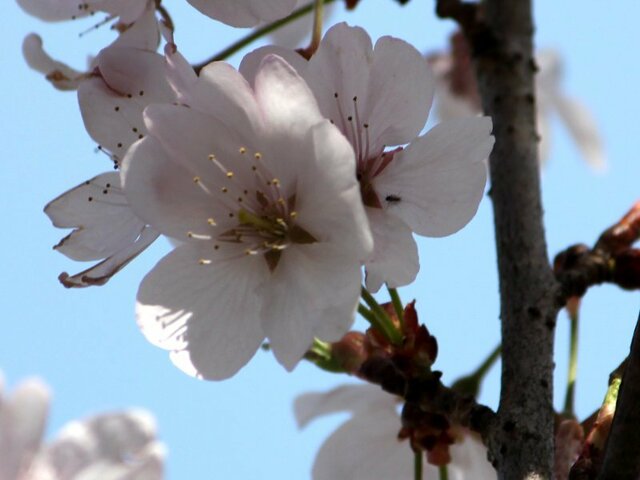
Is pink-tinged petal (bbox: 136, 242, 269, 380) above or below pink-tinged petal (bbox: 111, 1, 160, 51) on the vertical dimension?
below

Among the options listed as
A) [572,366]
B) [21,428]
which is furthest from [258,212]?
[572,366]

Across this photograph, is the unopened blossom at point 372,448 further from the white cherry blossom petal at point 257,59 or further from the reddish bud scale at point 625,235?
the white cherry blossom petal at point 257,59

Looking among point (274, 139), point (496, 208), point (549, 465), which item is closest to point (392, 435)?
point (496, 208)

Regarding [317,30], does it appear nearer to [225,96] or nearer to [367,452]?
[225,96]

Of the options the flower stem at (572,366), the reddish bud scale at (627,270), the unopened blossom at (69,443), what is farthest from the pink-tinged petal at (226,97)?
the reddish bud scale at (627,270)

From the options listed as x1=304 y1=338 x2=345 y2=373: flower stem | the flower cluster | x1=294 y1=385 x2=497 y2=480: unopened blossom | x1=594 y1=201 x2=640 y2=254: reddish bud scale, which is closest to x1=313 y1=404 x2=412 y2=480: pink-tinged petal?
x1=294 y1=385 x2=497 y2=480: unopened blossom

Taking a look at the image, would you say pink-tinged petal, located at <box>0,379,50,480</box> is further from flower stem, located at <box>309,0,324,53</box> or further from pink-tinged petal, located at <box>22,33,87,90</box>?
flower stem, located at <box>309,0,324,53</box>
